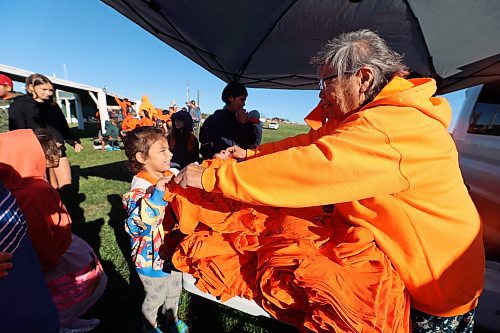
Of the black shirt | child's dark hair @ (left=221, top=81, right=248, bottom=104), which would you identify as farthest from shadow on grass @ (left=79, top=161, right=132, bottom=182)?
child's dark hair @ (left=221, top=81, right=248, bottom=104)

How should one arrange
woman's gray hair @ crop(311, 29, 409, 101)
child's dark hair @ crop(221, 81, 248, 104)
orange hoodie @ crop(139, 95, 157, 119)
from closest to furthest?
1. woman's gray hair @ crop(311, 29, 409, 101)
2. child's dark hair @ crop(221, 81, 248, 104)
3. orange hoodie @ crop(139, 95, 157, 119)

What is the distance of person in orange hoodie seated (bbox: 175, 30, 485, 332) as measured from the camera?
94 centimetres

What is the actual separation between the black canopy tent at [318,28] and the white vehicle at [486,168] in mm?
431

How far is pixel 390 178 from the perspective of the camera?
3.10ft

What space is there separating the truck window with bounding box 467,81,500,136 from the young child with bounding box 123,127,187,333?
366 cm

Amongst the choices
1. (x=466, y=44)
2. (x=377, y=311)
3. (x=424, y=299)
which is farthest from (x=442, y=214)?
(x=466, y=44)

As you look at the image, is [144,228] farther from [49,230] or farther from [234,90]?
[234,90]

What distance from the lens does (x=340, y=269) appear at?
39.4 inches

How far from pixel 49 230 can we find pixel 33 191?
10.7 inches

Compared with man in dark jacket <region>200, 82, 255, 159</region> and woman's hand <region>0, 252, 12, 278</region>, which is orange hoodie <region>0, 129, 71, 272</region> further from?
man in dark jacket <region>200, 82, 255, 159</region>

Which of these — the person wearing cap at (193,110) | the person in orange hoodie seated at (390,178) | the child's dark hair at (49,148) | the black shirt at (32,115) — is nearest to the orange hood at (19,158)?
the child's dark hair at (49,148)

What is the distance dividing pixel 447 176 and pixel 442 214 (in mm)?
165

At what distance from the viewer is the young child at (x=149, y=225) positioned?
5.80 feet

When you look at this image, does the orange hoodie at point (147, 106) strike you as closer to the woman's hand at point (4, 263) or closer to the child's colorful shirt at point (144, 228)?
the child's colorful shirt at point (144, 228)
